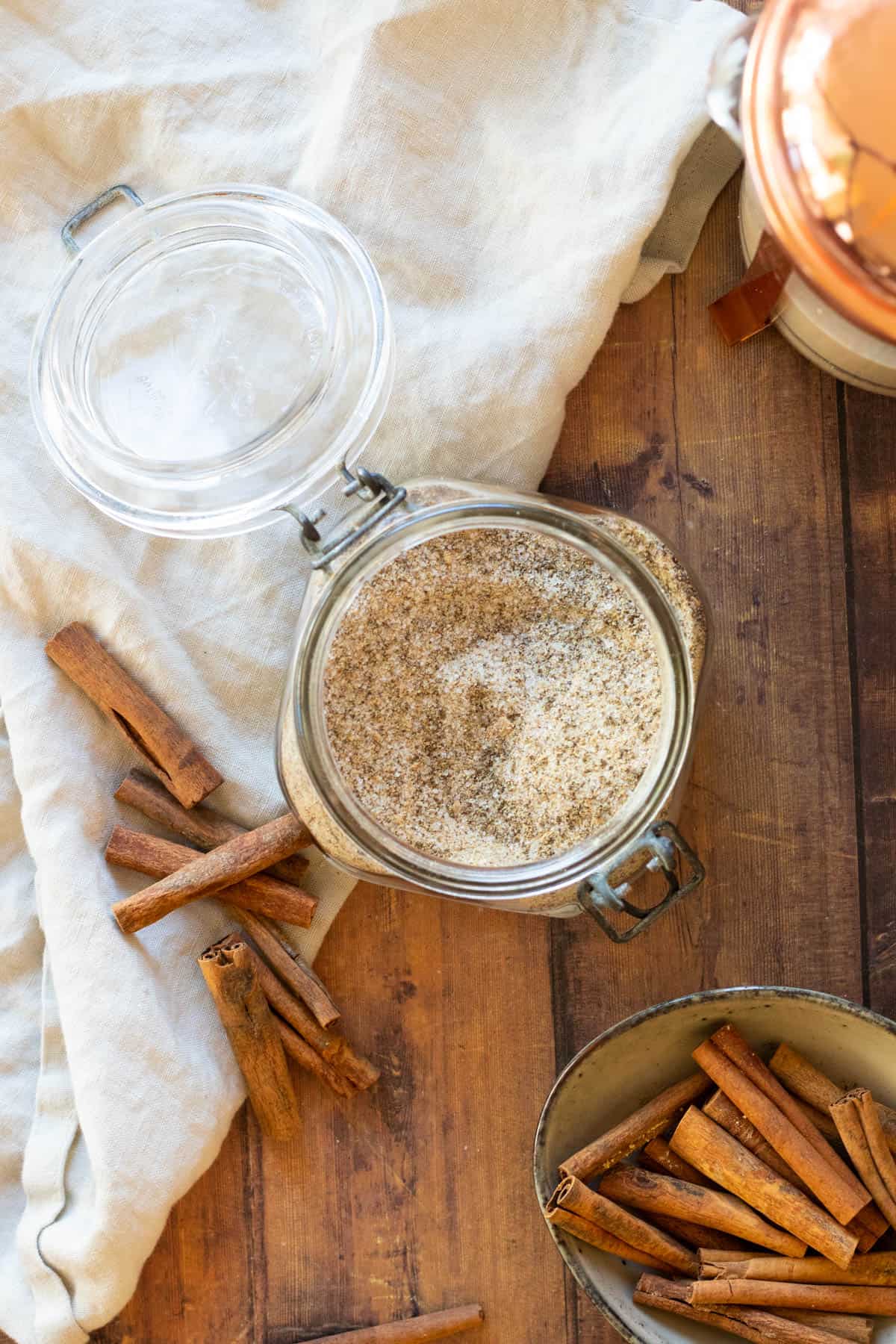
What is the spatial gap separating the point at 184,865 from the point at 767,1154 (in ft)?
2.03

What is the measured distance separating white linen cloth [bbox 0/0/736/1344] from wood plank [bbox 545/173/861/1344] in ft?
0.21

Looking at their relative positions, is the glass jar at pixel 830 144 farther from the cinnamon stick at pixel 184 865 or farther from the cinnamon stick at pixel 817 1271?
the cinnamon stick at pixel 817 1271

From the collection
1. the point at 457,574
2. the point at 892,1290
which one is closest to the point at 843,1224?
the point at 892,1290

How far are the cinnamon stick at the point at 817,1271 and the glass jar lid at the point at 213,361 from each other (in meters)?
0.82

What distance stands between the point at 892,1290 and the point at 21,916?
35.7 inches

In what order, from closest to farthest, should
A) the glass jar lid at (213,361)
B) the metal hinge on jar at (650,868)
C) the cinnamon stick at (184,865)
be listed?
the metal hinge on jar at (650,868), the glass jar lid at (213,361), the cinnamon stick at (184,865)

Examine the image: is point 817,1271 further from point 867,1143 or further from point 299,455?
point 299,455

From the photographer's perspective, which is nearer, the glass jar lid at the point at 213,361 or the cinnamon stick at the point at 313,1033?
the glass jar lid at the point at 213,361

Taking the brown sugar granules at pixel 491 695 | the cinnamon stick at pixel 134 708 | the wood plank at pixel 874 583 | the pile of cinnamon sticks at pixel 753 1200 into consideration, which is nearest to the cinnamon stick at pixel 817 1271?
the pile of cinnamon sticks at pixel 753 1200

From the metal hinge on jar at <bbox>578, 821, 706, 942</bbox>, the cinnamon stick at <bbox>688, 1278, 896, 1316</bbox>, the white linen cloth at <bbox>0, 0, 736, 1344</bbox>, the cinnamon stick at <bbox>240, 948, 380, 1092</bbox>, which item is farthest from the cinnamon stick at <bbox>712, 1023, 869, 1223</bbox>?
the white linen cloth at <bbox>0, 0, 736, 1344</bbox>

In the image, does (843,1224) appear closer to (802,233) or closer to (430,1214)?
(430,1214)

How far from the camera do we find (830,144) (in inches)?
34.4

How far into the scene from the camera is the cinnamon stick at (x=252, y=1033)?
3.93 ft

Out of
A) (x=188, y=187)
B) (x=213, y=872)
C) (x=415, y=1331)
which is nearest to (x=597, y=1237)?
(x=415, y=1331)
